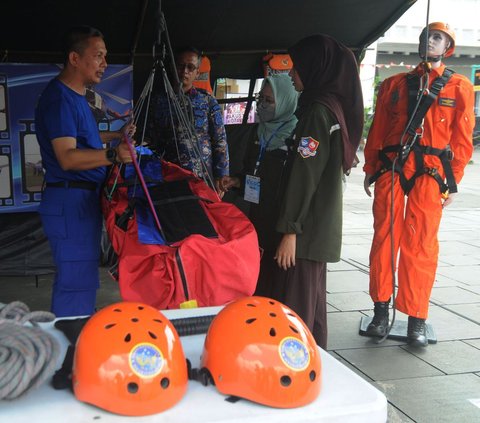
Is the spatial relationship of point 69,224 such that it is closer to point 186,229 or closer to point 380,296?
point 186,229

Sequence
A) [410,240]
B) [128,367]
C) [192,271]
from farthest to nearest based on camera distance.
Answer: [410,240]
[192,271]
[128,367]

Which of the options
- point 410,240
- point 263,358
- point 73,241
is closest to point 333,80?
point 410,240

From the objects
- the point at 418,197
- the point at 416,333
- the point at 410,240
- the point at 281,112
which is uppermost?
the point at 281,112

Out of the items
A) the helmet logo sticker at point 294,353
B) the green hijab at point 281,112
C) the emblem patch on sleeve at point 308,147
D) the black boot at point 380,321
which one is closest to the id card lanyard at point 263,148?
the green hijab at point 281,112

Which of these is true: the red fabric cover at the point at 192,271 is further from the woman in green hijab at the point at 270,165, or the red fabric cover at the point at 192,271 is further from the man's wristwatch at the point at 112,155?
the woman in green hijab at the point at 270,165

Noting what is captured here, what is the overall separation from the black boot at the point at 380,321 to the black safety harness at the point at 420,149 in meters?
0.82

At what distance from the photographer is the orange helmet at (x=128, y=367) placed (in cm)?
112

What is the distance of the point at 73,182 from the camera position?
2.72m

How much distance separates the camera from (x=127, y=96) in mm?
4801

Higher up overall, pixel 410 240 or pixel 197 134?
pixel 197 134

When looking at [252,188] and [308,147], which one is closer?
[308,147]

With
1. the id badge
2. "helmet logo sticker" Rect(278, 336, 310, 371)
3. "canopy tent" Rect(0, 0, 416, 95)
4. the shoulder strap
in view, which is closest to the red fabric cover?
"helmet logo sticker" Rect(278, 336, 310, 371)

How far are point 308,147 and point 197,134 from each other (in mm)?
1538

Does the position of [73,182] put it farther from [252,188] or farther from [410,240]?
[410,240]
